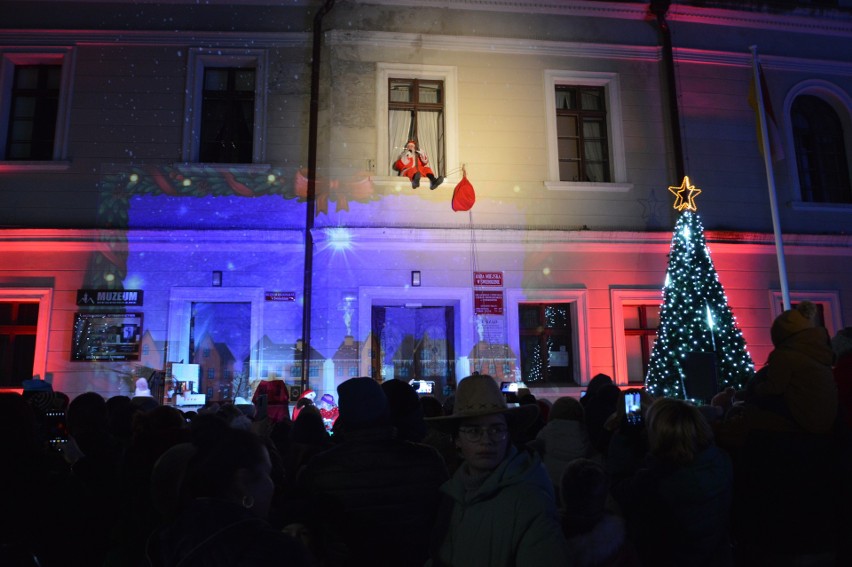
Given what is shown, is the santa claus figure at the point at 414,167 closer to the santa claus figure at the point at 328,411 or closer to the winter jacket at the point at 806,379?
the santa claus figure at the point at 328,411

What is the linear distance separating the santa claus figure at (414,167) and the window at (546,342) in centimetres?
299

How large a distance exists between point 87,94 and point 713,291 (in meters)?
12.0

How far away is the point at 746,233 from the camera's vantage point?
12.2 m

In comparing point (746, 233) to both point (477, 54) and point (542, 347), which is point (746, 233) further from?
point (477, 54)

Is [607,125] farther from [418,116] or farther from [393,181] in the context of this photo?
[393,181]

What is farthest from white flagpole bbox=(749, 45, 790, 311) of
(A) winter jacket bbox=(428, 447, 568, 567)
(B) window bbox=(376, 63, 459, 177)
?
(A) winter jacket bbox=(428, 447, 568, 567)

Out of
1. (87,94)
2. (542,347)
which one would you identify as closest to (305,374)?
(542,347)

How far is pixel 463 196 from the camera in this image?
37.8 feet

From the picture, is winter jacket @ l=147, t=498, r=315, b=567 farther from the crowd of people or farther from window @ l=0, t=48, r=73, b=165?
window @ l=0, t=48, r=73, b=165

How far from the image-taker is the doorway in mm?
11391

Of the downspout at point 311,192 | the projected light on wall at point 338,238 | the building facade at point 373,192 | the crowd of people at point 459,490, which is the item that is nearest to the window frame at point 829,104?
the building facade at point 373,192

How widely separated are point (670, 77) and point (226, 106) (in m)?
9.07

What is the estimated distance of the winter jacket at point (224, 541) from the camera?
171cm

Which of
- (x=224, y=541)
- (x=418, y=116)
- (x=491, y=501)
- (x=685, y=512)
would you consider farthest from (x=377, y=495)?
(x=418, y=116)
